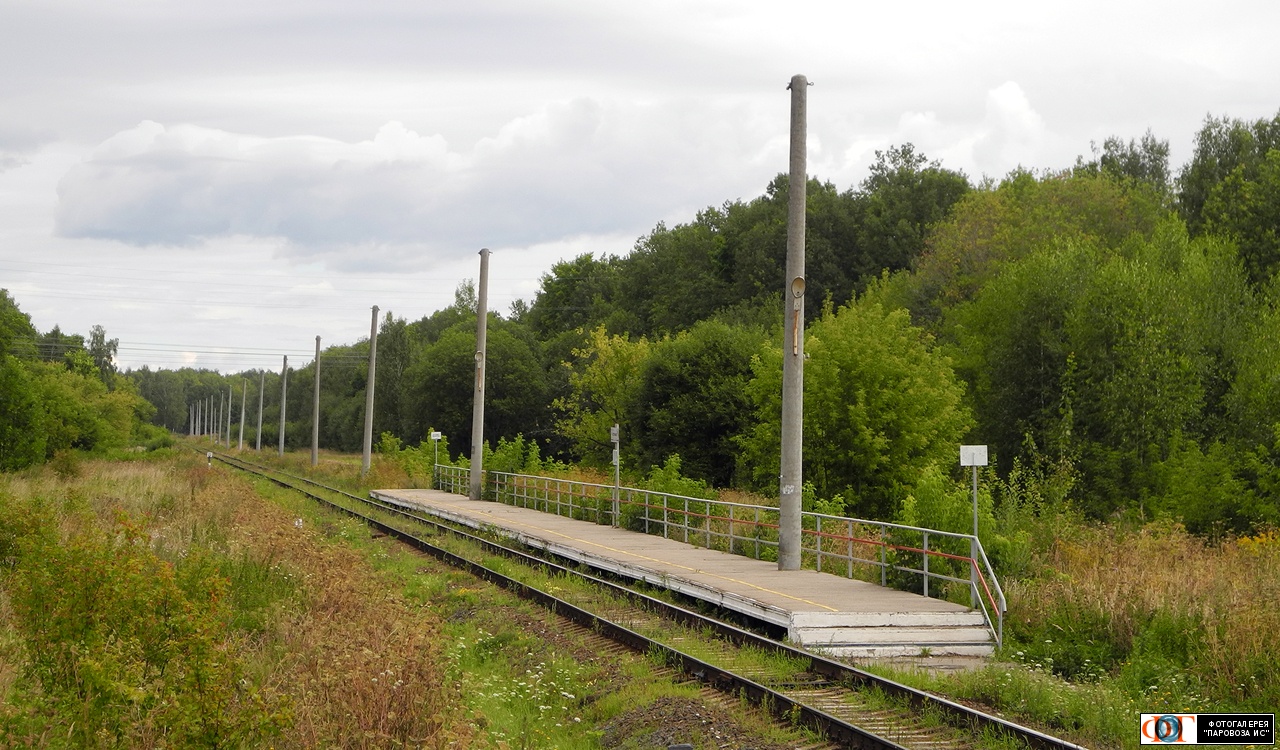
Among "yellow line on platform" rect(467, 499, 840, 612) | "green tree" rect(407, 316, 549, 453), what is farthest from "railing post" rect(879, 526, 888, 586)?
"green tree" rect(407, 316, 549, 453)

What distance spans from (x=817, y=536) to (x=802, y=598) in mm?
3508

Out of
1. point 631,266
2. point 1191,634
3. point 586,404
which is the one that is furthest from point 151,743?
point 631,266

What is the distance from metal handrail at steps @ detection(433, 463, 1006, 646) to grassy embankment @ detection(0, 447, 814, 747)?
4918mm

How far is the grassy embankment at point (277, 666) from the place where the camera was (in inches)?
322

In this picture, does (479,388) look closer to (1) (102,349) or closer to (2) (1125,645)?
(2) (1125,645)

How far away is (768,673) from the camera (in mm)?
12320

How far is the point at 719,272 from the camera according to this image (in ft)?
276

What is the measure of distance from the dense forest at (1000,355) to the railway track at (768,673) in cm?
534

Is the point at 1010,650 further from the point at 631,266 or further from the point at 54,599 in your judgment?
the point at 631,266

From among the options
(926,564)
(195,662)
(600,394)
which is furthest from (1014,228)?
(195,662)

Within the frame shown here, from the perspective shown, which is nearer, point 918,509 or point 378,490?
point 918,509

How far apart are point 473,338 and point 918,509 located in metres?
70.9

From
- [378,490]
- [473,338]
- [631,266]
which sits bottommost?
[378,490]

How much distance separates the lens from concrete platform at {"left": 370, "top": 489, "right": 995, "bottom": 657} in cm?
1402
